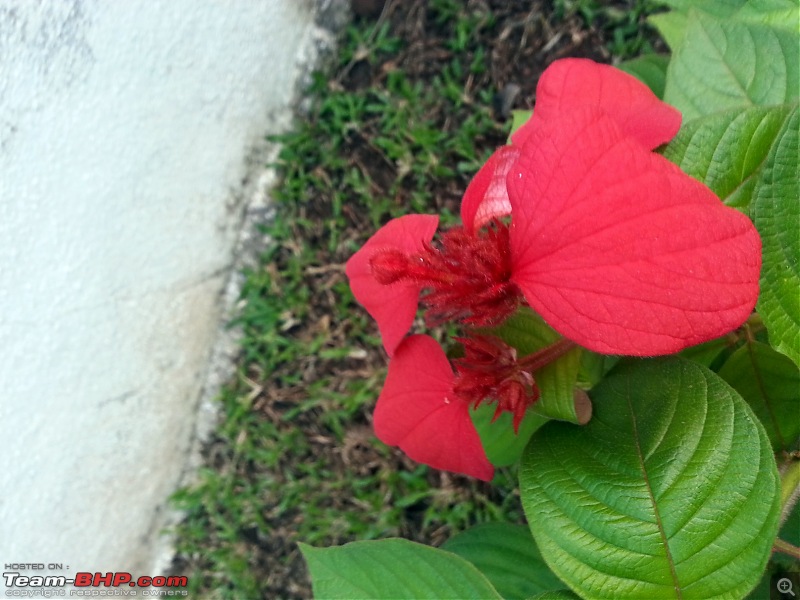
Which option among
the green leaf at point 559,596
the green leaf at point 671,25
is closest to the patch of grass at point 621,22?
the green leaf at point 671,25

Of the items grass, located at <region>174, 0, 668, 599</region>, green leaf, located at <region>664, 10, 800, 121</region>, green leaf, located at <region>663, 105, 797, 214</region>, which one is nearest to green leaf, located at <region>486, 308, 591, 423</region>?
green leaf, located at <region>663, 105, 797, 214</region>

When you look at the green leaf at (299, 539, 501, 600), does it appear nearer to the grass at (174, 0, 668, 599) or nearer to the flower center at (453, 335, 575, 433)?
the flower center at (453, 335, 575, 433)

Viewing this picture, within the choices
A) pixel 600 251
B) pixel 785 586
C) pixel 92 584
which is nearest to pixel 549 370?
pixel 600 251

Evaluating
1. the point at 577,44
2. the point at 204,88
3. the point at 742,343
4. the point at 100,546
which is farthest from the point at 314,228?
the point at 742,343

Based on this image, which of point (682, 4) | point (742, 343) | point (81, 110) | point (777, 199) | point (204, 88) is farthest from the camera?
point (204, 88)

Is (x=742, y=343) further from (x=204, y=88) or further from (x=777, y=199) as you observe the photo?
(x=204, y=88)

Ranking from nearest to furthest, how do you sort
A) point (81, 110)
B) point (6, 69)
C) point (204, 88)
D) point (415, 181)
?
point (6, 69), point (81, 110), point (204, 88), point (415, 181)

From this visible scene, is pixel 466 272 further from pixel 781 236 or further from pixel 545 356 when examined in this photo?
pixel 781 236
